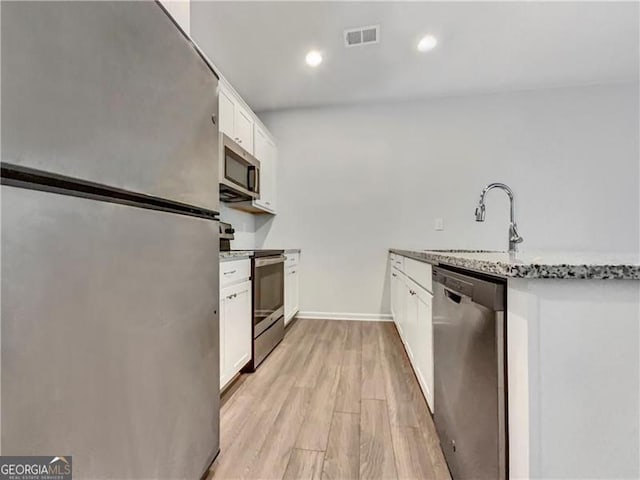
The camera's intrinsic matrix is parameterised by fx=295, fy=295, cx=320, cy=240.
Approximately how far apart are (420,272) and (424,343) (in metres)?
0.38

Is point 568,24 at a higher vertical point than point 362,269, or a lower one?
higher

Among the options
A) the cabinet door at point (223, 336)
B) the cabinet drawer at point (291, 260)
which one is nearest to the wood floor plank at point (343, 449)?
the cabinet door at point (223, 336)

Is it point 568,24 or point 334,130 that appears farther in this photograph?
point 334,130

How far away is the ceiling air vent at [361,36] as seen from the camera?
2.27 meters

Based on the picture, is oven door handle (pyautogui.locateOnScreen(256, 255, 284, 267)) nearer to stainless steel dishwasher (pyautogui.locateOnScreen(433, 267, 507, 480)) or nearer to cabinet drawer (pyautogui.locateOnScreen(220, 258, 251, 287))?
cabinet drawer (pyautogui.locateOnScreen(220, 258, 251, 287))

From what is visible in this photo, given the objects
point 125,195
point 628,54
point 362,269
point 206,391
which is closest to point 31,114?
point 125,195

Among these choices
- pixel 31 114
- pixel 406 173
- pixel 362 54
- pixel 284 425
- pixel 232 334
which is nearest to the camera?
pixel 31 114

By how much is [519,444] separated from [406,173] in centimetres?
311

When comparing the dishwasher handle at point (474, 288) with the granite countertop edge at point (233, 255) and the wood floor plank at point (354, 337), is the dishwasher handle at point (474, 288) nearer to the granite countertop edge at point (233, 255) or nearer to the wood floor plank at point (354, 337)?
the granite countertop edge at point (233, 255)

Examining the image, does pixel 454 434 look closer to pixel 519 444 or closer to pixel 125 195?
pixel 519 444

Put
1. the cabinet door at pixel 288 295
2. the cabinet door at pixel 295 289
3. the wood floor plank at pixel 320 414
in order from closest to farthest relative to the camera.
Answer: the wood floor plank at pixel 320 414 < the cabinet door at pixel 288 295 < the cabinet door at pixel 295 289

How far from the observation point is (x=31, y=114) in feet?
1.59

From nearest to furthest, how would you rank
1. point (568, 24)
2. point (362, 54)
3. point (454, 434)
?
point (454, 434)
point (568, 24)
point (362, 54)

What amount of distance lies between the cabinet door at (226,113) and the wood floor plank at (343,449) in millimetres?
2119
